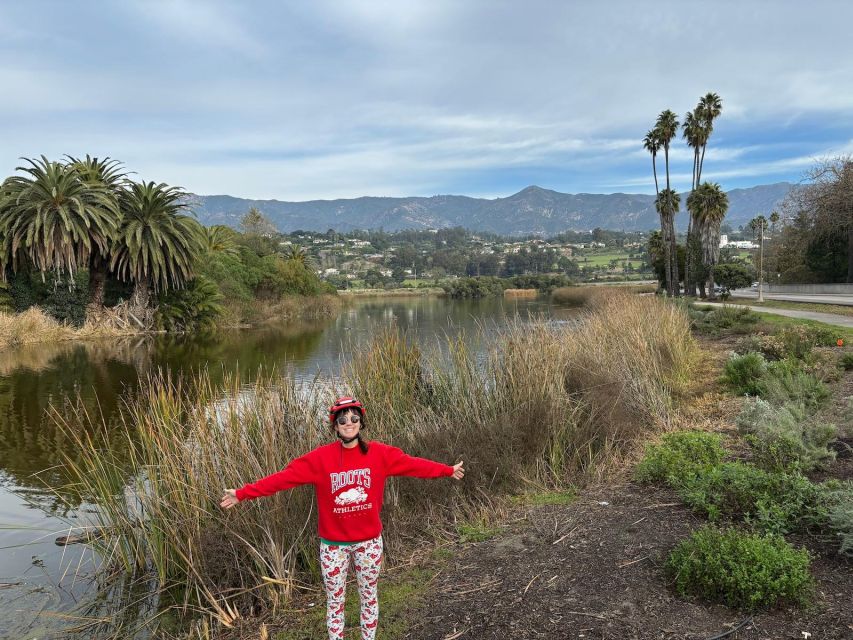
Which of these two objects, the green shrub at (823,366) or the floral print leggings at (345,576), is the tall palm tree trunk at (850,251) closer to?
the green shrub at (823,366)

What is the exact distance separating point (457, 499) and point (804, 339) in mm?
10187

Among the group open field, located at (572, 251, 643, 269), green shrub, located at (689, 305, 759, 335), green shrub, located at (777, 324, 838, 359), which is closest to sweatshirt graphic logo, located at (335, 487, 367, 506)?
green shrub, located at (777, 324, 838, 359)

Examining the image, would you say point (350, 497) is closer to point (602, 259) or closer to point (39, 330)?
point (39, 330)

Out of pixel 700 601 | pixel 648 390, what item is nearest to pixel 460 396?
pixel 648 390

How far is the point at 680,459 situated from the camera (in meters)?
5.52

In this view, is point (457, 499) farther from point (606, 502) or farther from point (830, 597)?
point (830, 597)

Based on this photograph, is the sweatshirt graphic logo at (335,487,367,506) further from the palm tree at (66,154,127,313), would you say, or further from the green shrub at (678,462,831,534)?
the palm tree at (66,154,127,313)

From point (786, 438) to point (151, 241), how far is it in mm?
31366

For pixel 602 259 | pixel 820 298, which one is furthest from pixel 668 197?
pixel 602 259

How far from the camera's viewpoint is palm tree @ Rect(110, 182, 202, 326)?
30.6 m

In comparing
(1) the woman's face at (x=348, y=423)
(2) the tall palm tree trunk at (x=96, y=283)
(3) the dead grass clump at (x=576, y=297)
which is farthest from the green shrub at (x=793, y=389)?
(2) the tall palm tree trunk at (x=96, y=283)

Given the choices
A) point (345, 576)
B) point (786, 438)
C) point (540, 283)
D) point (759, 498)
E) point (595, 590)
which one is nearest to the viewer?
point (345, 576)

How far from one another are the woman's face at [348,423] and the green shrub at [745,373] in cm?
819

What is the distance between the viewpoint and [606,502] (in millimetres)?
5305
